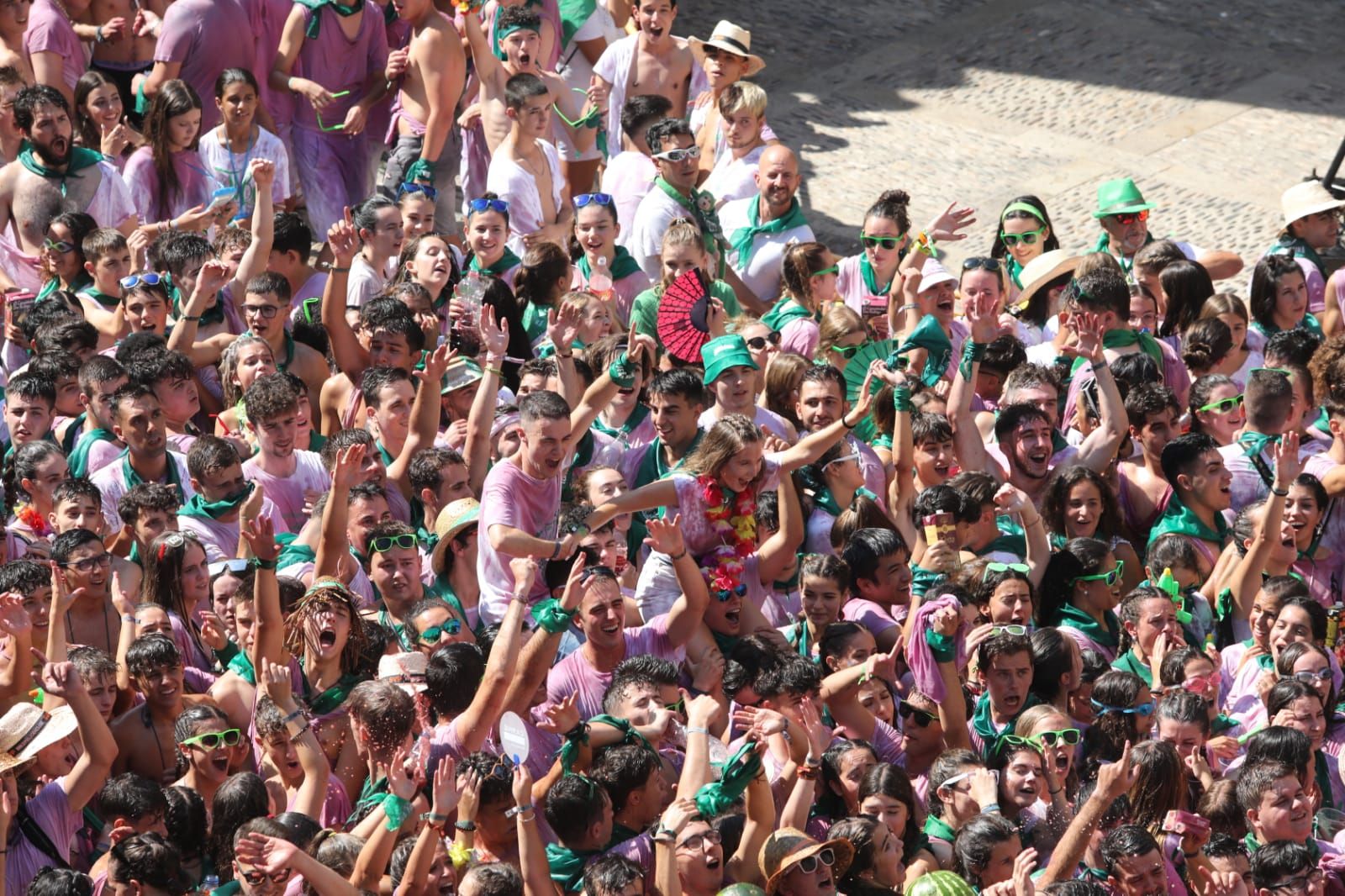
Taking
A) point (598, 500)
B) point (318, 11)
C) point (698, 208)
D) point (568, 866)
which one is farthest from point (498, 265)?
point (568, 866)

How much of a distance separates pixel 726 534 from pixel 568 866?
1.79 metres

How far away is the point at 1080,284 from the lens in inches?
400

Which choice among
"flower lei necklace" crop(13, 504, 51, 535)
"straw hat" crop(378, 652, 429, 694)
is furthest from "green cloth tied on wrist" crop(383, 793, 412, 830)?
"flower lei necklace" crop(13, 504, 51, 535)

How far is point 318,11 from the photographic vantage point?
11734 millimetres

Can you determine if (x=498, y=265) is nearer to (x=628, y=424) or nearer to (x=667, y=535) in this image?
(x=628, y=424)

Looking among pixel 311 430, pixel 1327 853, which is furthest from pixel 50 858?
pixel 1327 853

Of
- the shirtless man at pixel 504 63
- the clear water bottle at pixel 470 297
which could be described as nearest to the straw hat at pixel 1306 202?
the shirtless man at pixel 504 63

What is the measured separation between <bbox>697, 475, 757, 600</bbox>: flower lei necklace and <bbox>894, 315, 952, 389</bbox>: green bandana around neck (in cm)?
169

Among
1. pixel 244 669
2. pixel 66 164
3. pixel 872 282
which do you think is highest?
pixel 66 164

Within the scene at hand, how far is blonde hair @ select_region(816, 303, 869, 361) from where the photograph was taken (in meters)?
10.1

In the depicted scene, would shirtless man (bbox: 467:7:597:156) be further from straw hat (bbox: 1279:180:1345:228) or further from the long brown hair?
straw hat (bbox: 1279:180:1345:228)

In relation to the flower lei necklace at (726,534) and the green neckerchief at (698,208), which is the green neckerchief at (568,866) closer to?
the flower lei necklace at (726,534)

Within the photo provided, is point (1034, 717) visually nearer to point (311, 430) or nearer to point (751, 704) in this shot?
point (751, 704)

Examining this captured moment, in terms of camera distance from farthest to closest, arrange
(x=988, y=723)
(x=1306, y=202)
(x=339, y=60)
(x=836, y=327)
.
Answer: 1. (x=339, y=60)
2. (x=1306, y=202)
3. (x=836, y=327)
4. (x=988, y=723)
